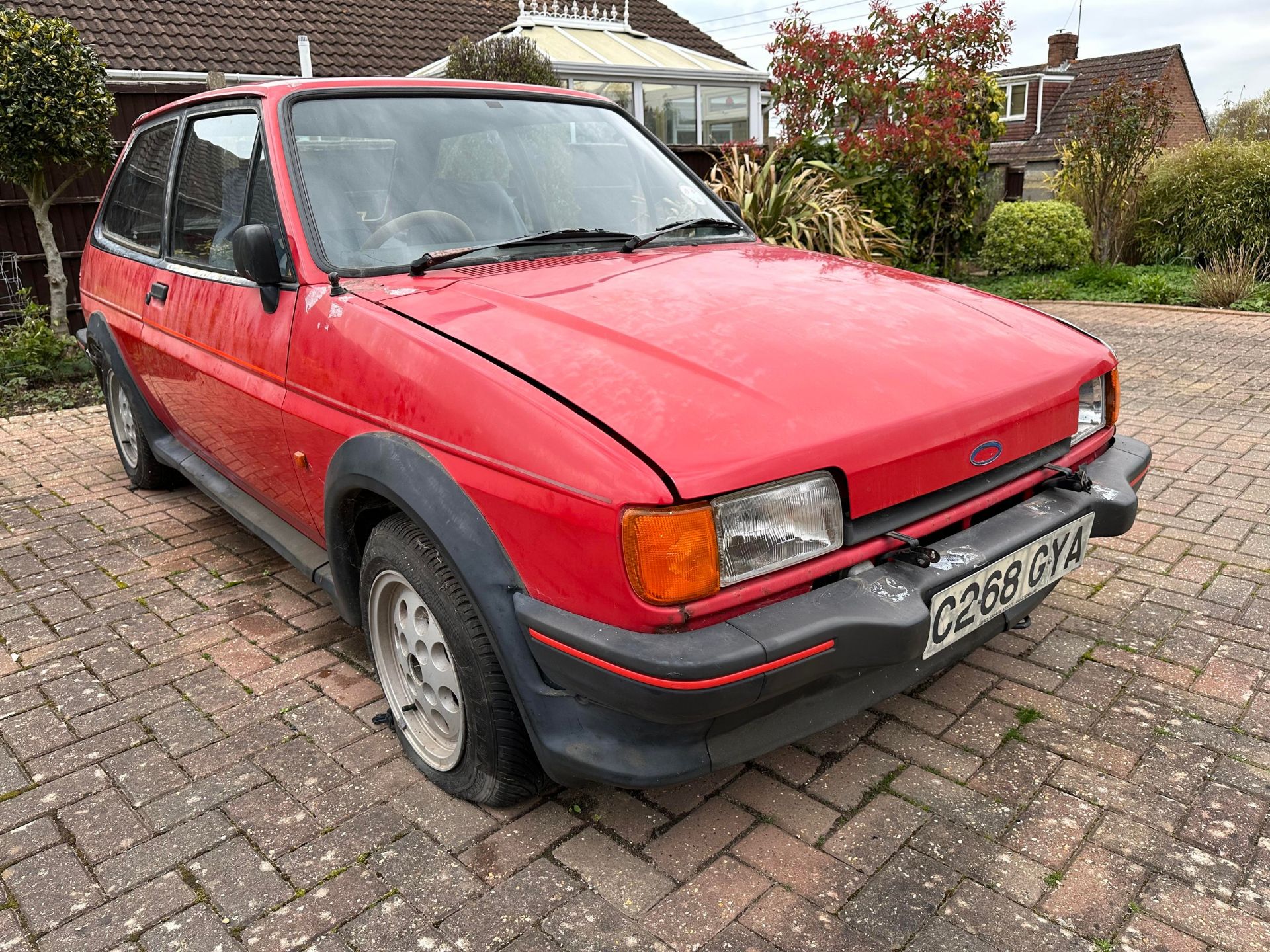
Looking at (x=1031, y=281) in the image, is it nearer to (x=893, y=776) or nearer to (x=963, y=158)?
(x=963, y=158)

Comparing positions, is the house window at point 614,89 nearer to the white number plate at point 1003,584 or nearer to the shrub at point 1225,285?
the shrub at point 1225,285

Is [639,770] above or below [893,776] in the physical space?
above

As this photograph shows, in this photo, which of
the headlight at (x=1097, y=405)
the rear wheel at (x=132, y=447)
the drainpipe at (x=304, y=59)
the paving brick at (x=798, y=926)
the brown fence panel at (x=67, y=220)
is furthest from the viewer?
the drainpipe at (x=304, y=59)

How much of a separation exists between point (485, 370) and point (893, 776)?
1.53 metres

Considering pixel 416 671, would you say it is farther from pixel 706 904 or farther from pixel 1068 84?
pixel 1068 84

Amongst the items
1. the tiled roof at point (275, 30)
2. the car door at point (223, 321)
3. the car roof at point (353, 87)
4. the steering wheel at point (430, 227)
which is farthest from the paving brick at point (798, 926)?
the tiled roof at point (275, 30)

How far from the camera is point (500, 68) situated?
38.1ft

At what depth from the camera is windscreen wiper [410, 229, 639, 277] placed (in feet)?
8.81

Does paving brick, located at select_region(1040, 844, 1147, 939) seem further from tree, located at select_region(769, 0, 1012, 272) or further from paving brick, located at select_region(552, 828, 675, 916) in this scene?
tree, located at select_region(769, 0, 1012, 272)

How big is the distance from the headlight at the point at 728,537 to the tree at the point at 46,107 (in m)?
7.75

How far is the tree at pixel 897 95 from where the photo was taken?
368 inches

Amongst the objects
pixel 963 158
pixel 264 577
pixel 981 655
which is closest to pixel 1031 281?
pixel 963 158

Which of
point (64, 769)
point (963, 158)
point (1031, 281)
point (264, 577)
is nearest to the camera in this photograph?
point (64, 769)

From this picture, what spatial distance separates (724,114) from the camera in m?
19.9
